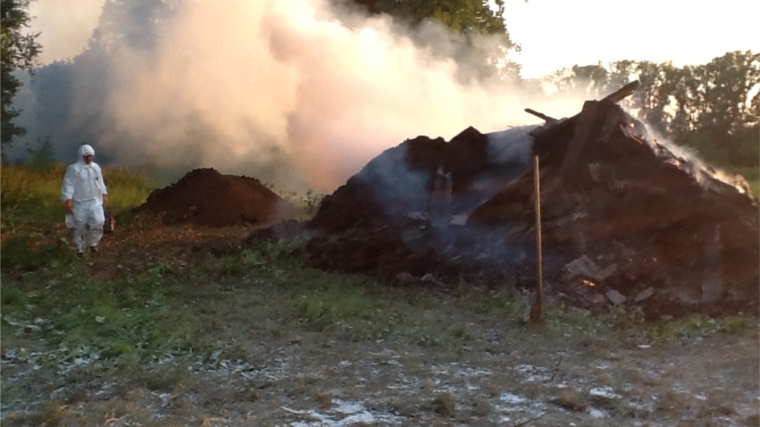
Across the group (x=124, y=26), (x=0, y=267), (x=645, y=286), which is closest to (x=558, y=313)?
(x=645, y=286)

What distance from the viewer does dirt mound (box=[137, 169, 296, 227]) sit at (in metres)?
13.7

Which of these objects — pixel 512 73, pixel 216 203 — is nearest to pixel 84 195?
pixel 216 203

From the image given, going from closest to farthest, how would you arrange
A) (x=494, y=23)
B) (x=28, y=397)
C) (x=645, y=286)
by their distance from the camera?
(x=28, y=397) → (x=645, y=286) → (x=494, y=23)

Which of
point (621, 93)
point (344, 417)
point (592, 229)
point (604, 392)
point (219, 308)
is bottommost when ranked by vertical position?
point (344, 417)

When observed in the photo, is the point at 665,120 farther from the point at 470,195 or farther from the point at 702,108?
the point at 470,195

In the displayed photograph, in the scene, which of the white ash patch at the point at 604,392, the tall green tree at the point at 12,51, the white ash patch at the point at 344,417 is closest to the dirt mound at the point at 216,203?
the tall green tree at the point at 12,51

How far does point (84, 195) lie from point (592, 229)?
6.34 metres

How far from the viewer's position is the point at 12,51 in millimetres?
12570

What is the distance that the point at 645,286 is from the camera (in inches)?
320

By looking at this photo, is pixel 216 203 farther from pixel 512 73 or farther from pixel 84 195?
pixel 512 73

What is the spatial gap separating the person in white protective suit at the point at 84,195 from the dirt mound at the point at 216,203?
3.91m

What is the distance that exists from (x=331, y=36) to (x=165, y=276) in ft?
24.4

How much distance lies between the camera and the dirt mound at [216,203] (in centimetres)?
1373

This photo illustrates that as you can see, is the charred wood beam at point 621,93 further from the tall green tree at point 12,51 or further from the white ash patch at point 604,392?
the tall green tree at point 12,51
